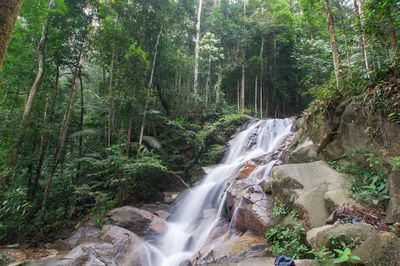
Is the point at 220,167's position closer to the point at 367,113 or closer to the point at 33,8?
the point at 367,113

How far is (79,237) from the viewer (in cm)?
671

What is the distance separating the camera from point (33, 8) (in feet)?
26.5

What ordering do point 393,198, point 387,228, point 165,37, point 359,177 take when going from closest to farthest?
point 387,228 < point 393,198 < point 359,177 < point 165,37

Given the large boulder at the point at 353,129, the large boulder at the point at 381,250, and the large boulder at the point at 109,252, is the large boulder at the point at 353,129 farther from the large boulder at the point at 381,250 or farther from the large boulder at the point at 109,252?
the large boulder at the point at 109,252

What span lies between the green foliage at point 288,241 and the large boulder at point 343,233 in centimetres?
77

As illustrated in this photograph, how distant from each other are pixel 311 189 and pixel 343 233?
180 cm

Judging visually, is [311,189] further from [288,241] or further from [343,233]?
[343,233]

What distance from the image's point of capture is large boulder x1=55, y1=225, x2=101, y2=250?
6433 mm

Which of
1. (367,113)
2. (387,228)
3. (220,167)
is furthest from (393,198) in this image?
(220,167)

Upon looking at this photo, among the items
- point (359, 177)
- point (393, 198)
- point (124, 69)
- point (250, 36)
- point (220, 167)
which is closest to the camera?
point (393, 198)

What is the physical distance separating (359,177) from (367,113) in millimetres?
1418

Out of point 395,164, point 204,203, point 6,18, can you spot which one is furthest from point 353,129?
point 6,18

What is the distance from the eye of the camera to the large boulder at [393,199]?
316 centimetres

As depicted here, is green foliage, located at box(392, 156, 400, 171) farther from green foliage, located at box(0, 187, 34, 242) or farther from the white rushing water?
green foliage, located at box(0, 187, 34, 242)
